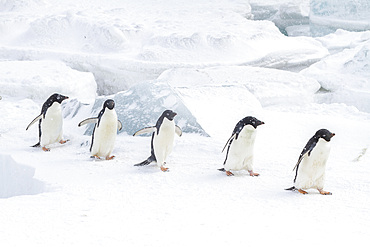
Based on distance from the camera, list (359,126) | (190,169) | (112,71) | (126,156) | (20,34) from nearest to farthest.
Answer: (190,169), (126,156), (359,126), (112,71), (20,34)

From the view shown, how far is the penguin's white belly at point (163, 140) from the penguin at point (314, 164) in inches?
40.0

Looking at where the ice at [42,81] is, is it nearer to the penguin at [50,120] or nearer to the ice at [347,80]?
the penguin at [50,120]

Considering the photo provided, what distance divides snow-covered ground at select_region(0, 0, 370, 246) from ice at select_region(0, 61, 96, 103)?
0.06 feet

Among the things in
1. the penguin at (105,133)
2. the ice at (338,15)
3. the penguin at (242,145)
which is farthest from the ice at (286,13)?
the penguin at (242,145)

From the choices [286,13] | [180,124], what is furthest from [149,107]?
[286,13]

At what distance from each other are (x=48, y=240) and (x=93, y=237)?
215mm

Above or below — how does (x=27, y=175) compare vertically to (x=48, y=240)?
below

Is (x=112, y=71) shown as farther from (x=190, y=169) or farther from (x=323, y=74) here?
(x=190, y=169)

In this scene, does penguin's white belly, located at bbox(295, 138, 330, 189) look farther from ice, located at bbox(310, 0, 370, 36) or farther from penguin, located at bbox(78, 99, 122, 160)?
ice, located at bbox(310, 0, 370, 36)

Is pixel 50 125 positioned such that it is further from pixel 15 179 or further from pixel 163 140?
pixel 163 140

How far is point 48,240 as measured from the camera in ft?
9.04

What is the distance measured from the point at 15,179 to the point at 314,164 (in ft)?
7.12

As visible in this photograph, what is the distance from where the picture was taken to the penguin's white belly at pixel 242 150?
3.95 metres

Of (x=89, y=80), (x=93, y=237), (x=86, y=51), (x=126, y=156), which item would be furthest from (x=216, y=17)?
(x=93, y=237)
